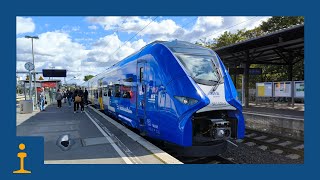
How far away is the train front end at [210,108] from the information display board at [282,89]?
1148 cm

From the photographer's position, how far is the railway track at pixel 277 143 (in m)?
10.9

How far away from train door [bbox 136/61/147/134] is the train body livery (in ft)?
0.43

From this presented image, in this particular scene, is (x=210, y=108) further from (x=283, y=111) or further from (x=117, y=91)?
(x=283, y=111)

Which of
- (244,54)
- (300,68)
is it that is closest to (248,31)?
(300,68)

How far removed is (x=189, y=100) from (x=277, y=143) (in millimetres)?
6012

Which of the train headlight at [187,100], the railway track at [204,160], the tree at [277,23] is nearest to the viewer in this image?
the train headlight at [187,100]

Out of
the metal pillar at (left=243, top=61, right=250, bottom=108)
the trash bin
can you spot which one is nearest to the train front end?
the metal pillar at (left=243, top=61, right=250, bottom=108)

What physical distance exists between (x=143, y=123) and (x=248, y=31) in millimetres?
33482

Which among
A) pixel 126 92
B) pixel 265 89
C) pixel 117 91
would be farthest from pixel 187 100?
pixel 265 89

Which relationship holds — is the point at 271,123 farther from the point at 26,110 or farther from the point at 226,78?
the point at 26,110

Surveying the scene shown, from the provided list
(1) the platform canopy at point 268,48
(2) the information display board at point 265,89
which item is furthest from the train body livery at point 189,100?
(2) the information display board at point 265,89

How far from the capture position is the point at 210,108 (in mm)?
7984

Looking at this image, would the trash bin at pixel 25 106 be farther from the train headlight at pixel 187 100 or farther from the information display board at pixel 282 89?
the train headlight at pixel 187 100

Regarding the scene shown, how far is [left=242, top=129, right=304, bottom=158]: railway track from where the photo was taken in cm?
1088
